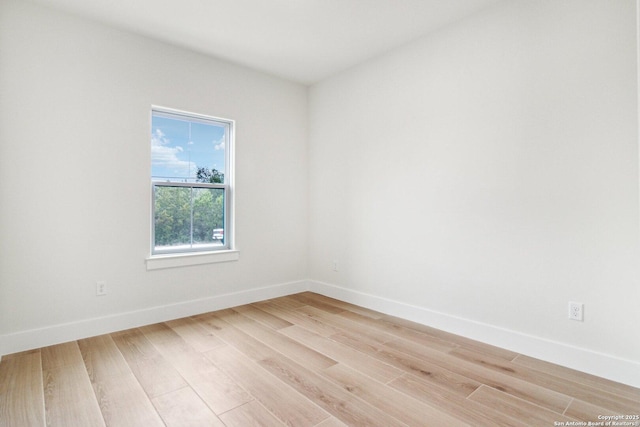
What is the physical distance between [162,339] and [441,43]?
350cm

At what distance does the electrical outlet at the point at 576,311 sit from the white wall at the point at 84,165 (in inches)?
119

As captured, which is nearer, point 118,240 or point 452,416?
point 452,416

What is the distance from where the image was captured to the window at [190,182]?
127 inches

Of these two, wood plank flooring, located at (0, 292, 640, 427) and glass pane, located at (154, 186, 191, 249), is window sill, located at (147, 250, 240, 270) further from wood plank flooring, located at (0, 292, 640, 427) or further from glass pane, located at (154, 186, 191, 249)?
wood plank flooring, located at (0, 292, 640, 427)

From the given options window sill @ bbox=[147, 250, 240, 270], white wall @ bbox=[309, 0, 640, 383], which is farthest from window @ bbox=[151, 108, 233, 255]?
white wall @ bbox=[309, 0, 640, 383]

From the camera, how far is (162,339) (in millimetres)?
2732

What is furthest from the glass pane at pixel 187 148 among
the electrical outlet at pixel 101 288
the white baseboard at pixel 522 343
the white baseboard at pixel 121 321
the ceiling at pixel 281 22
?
the white baseboard at pixel 522 343

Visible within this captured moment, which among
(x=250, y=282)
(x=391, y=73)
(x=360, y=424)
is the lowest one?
Answer: (x=360, y=424)

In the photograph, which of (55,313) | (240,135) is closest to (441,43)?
(240,135)

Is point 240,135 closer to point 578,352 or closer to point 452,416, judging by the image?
point 452,416

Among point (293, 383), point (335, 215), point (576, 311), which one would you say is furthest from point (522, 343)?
point (335, 215)

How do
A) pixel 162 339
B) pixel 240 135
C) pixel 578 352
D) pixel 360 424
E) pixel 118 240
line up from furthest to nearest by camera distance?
pixel 240 135 < pixel 118 240 < pixel 162 339 < pixel 578 352 < pixel 360 424

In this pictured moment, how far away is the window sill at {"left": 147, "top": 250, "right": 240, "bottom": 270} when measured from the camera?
3.12 m

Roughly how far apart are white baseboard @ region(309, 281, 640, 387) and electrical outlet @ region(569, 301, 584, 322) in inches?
8.0
